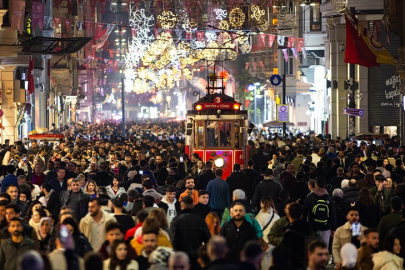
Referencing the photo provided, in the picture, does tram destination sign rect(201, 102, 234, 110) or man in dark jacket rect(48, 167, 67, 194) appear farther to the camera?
tram destination sign rect(201, 102, 234, 110)

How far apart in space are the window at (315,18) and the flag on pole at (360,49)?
73.3ft

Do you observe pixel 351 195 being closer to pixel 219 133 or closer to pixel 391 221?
pixel 391 221

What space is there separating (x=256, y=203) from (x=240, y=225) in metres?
4.74

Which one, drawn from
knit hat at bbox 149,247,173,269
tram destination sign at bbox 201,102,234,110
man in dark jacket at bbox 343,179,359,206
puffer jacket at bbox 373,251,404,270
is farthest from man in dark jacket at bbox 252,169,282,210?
tram destination sign at bbox 201,102,234,110

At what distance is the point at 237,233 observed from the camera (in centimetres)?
1052

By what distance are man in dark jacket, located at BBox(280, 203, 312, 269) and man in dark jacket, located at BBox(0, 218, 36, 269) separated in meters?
2.99

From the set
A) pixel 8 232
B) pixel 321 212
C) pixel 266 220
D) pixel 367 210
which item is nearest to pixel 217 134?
pixel 321 212

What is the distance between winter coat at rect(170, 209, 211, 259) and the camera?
10.4 metres

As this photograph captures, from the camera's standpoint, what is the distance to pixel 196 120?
89.1 feet

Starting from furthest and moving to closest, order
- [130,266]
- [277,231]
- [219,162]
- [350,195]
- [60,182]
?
1. [219,162]
2. [60,182]
3. [350,195]
4. [277,231]
5. [130,266]

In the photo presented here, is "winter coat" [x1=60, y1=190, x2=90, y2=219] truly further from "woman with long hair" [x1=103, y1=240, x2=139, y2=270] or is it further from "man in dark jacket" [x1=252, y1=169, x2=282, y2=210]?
"woman with long hair" [x1=103, y1=240, x2=139, y2=270]

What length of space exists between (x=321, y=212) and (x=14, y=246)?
17.4 ft

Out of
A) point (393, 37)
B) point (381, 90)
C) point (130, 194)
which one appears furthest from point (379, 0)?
point (130, 194)

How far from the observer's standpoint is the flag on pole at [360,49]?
30531 mm
